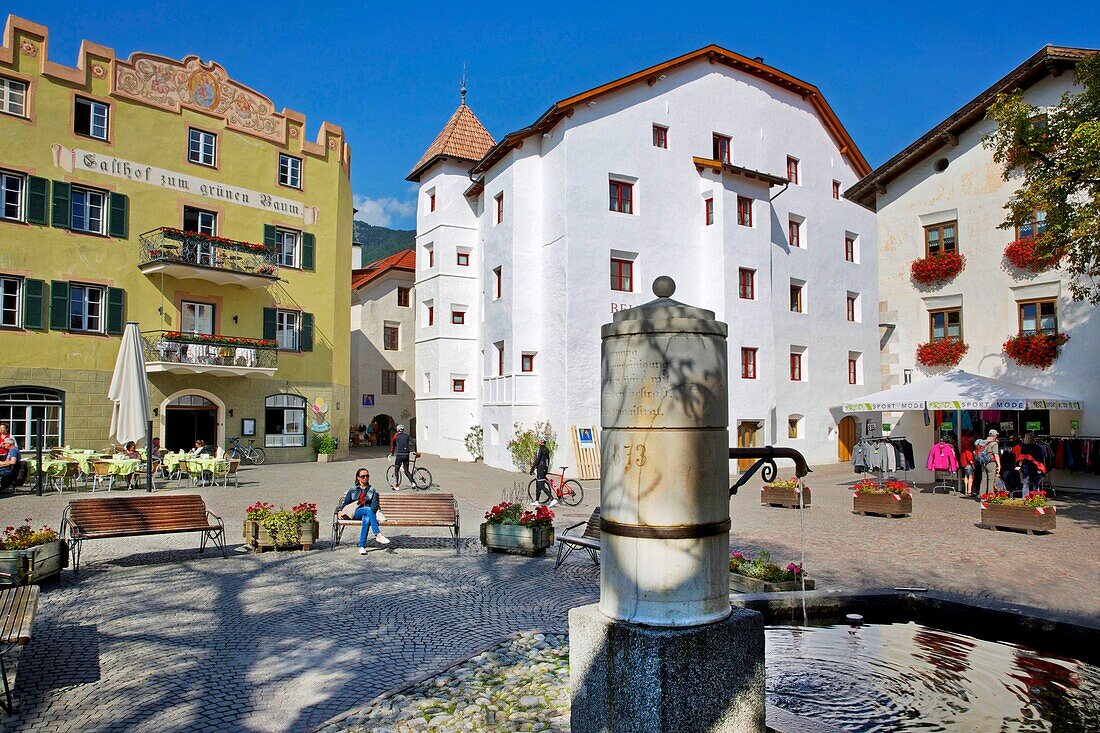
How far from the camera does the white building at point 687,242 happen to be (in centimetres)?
2817

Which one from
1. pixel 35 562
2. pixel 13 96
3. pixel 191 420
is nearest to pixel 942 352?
pixel 35 562

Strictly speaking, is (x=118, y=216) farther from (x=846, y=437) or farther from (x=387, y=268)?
(x=846, y=437)

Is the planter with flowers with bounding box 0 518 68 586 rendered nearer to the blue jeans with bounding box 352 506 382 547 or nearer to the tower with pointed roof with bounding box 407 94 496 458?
the blue jeans with bounding box 352 506 382 547

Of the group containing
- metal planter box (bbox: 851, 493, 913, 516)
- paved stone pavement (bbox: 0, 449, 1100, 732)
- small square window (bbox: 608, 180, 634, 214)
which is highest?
small square window (bbox: 608, 180, 634, 214)

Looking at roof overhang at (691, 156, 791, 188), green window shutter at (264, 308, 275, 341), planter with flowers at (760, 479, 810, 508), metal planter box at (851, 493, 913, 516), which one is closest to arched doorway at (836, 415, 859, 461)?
roof overhang at (691, 156, 791, 188)

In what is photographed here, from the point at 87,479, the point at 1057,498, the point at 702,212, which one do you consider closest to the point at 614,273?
the point at 702,212

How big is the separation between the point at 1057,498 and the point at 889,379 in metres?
6.05

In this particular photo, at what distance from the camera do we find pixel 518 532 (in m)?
11.4

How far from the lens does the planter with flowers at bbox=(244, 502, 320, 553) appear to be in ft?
37.4

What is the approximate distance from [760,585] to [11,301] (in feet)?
81.2

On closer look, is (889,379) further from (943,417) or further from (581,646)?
(581,646)

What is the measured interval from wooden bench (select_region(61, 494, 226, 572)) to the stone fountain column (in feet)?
26.9

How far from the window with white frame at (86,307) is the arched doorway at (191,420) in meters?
3.47

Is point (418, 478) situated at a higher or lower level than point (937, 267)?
lower
